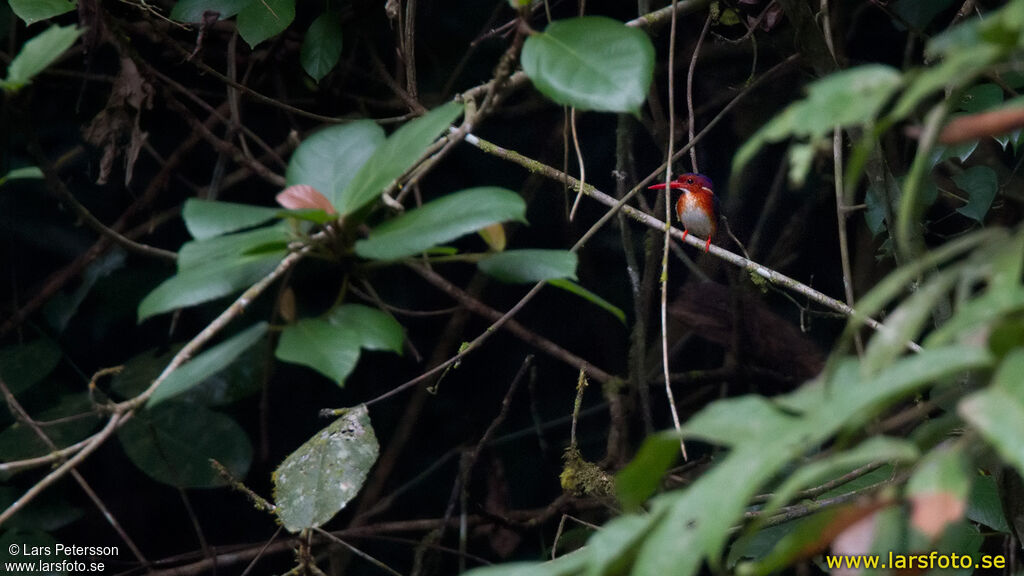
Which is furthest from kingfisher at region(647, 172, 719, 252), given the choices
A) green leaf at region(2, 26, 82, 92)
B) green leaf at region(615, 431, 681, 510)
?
green leaf at region(615, 431, 681, 510)

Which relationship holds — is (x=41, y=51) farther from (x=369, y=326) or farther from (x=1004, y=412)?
(x=1004, y=412)

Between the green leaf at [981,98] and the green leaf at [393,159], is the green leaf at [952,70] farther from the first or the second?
the green leaf at [981,98]

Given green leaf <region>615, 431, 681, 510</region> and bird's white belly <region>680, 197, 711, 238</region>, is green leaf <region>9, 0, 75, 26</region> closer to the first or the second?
green leaf <region>615, 431, 681, 510</region>

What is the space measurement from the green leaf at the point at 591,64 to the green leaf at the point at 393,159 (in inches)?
3.7

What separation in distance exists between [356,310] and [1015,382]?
0.55m

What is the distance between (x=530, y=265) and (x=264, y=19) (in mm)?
872

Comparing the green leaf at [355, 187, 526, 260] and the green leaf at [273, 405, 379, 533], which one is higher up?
the green leaf at [355, 187, 526, 260]

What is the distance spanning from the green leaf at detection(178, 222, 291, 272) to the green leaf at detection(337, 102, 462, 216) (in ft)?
0.20

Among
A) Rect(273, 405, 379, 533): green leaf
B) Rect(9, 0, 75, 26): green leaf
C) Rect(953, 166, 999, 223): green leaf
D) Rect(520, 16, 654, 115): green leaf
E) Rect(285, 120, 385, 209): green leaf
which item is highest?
Rect(9, 0, 75, 26): green leaf

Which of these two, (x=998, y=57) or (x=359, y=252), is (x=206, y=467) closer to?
(x=359, y=252)

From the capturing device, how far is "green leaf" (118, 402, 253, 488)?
1.93m

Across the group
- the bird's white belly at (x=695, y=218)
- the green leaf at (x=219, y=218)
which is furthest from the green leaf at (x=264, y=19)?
the bird's white belly at (x=695, y=218)

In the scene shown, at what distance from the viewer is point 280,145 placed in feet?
7.73

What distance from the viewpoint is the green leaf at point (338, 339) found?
29.7 inches
